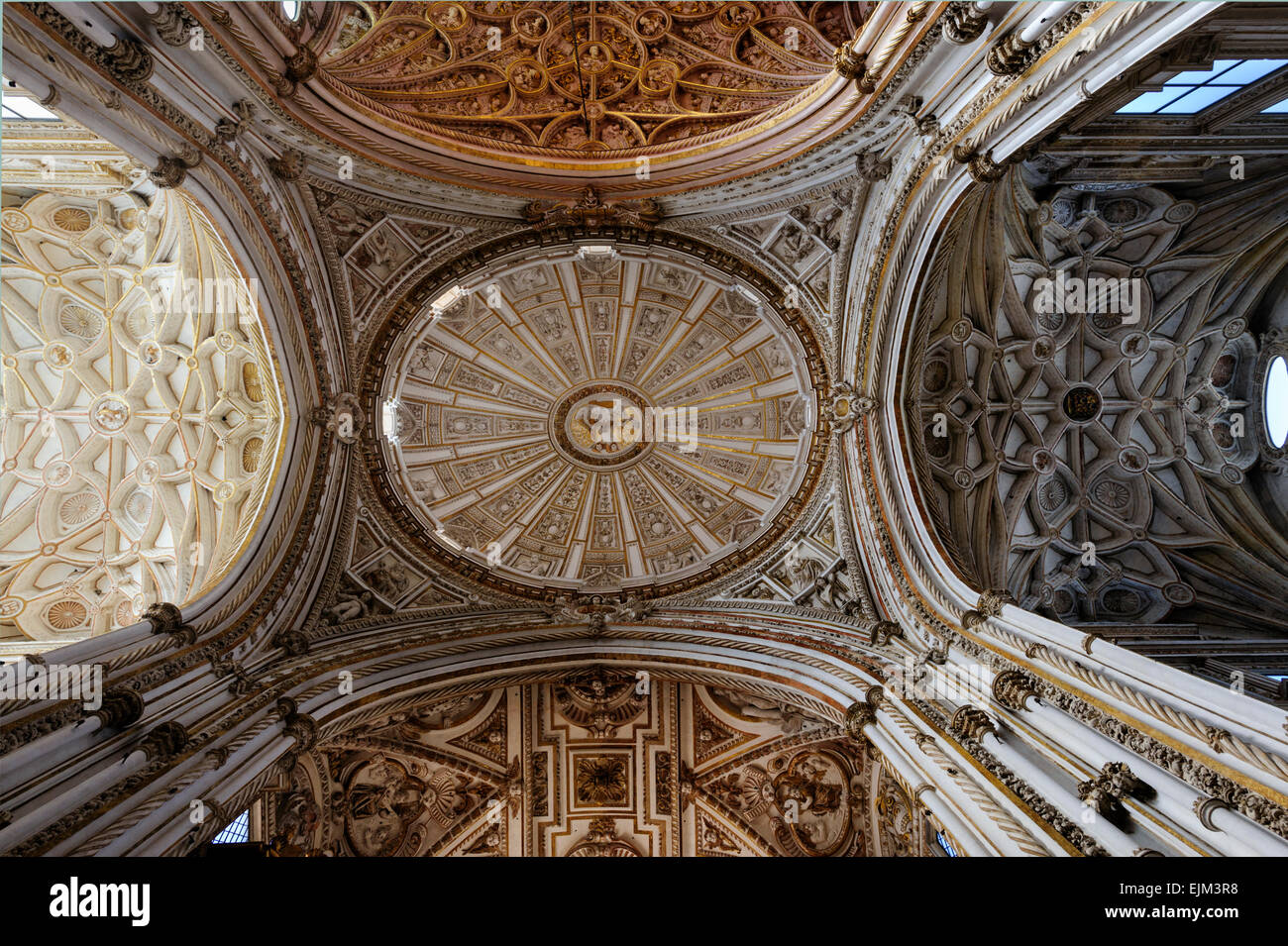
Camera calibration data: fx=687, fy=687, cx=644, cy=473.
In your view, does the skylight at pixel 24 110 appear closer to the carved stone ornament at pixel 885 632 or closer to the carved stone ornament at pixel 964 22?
the carved stone ornament at pixel 964 22

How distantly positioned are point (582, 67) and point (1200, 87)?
1108 centimetres

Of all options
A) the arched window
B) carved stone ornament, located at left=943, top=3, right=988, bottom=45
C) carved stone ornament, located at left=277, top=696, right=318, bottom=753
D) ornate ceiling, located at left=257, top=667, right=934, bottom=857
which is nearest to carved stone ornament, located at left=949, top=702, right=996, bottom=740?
ornate ceiling, located at left=257, top=667, right=934, bottom=857

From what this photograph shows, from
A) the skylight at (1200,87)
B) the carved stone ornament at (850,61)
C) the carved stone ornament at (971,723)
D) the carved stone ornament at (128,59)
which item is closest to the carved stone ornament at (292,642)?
the carved stone ornament at (128,59)

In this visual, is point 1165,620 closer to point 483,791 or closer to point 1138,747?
point 1138,747

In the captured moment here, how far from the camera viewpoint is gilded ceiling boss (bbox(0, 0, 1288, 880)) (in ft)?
38.1

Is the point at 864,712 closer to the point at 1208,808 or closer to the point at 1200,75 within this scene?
the point at 1208,808

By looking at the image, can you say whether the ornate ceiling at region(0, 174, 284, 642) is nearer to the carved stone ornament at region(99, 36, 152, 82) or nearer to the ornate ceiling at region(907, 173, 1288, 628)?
the carved stone ornament at region(99, 36, 152, 82)

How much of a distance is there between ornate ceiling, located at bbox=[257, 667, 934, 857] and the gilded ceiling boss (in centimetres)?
10

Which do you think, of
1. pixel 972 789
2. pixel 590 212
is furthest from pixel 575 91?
pixel 972 789

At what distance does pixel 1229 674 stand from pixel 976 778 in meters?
8.17

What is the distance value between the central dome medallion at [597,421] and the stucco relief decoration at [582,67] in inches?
105

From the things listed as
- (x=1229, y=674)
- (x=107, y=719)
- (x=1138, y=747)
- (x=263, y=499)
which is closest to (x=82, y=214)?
(x=263, y=499)

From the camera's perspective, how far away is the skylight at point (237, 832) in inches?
459
